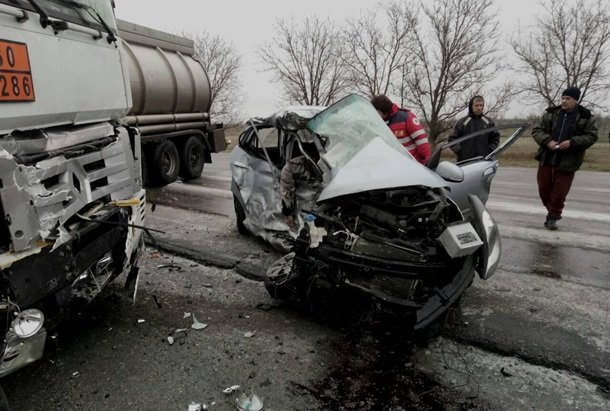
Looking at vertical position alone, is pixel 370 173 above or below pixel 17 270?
above

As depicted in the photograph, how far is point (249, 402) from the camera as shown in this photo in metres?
2.34

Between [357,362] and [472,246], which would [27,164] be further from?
[472,246]

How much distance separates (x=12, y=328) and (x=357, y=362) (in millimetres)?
1886

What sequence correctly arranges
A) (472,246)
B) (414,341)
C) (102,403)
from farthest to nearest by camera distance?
1. (414,341)
2. (472,246)
3. (102,403)

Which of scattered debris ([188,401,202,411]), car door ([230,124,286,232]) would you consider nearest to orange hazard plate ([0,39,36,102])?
scattered debris ([188,401,202,411])

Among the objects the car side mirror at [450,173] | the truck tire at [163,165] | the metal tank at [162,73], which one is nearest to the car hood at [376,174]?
the car side mirror at [450,173]

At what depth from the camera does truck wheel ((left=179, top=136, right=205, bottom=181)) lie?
9.52 metres

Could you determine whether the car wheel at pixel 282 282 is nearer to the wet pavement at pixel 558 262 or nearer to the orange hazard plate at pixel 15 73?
the orange hazard plate at pixel 15 73

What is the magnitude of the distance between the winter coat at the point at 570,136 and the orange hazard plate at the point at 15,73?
547 cm

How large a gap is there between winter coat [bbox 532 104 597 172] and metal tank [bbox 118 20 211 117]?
6468 mm

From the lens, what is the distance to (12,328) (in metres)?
1.93

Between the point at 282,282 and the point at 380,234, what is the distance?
34.7 inches

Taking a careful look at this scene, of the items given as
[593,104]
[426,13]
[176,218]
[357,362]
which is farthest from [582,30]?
[357,362]

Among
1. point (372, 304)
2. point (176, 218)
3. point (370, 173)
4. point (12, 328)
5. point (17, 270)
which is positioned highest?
point (370, 173)
